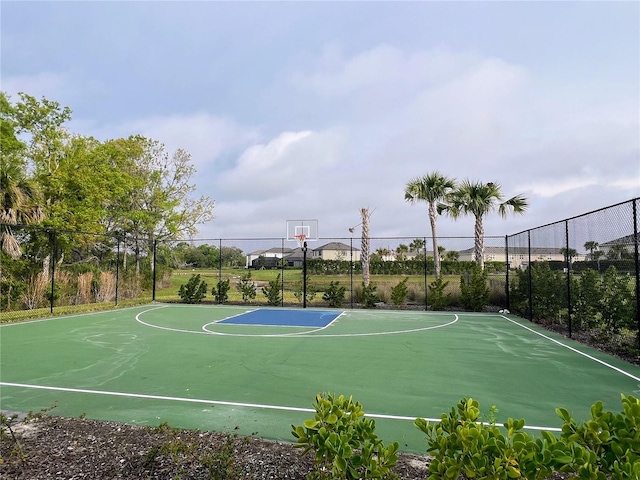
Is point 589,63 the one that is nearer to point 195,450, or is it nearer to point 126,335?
point 195,450

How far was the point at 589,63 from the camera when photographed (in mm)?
7590

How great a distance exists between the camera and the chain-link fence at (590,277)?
577 cm

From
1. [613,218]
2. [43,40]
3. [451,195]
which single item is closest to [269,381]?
[613,218]

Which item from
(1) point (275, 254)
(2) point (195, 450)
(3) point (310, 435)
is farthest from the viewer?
(1) point (275, 254)

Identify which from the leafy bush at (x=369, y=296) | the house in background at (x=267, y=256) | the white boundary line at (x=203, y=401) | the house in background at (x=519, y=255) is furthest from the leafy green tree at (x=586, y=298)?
the house in background at (x=267, y=256)

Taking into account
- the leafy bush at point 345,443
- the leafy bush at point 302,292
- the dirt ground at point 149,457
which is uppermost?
the leafy bush at point 345,443

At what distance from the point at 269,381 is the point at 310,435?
3.03 meters

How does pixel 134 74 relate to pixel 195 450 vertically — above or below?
above

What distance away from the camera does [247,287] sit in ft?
46.0

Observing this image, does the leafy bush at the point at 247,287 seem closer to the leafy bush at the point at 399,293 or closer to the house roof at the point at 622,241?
the leafy bush at the point at 399,293

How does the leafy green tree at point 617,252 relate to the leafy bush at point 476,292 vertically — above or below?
above

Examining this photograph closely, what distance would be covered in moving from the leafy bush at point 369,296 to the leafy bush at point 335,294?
28.2 inches

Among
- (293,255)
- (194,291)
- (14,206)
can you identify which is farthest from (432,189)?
(14,206)

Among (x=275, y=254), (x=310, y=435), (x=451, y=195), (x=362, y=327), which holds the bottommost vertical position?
(x=362, y=327)
